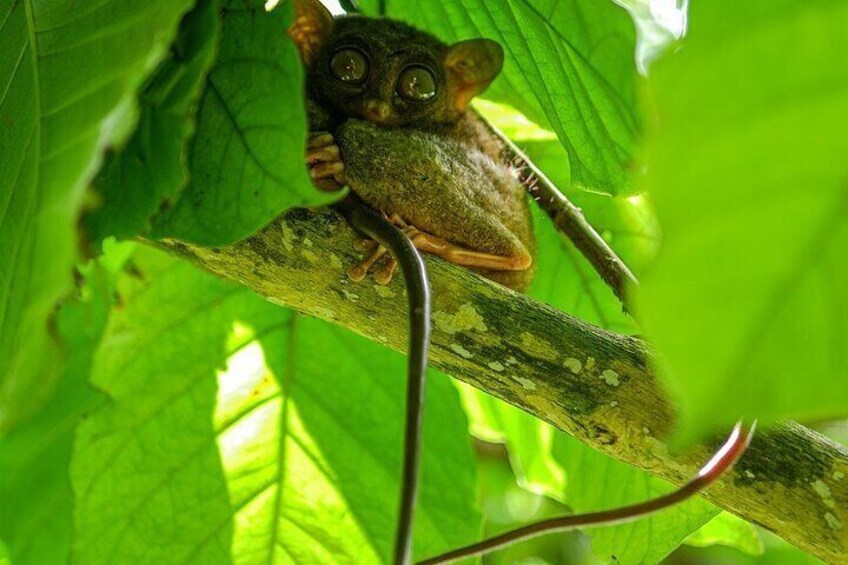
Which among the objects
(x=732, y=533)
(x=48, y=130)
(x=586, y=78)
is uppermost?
(x=586, y=78)

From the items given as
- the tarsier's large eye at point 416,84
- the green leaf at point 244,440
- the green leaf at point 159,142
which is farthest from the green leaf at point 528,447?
the green leaf at point 159,142

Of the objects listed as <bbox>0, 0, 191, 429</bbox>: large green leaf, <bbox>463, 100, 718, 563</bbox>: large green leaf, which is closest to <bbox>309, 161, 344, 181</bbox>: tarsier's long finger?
<bbox>0, 0, 191, 429</bbox>: large green leaf

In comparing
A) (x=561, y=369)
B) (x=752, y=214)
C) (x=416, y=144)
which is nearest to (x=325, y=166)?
(x=416, y=144)

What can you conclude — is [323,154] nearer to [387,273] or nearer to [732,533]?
[387,273]

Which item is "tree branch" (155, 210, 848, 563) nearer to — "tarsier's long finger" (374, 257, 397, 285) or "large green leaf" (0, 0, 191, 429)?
"tarsier's long finger" (374, 257, 397, 285)

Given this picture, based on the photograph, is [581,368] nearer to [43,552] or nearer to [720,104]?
[720,104]
